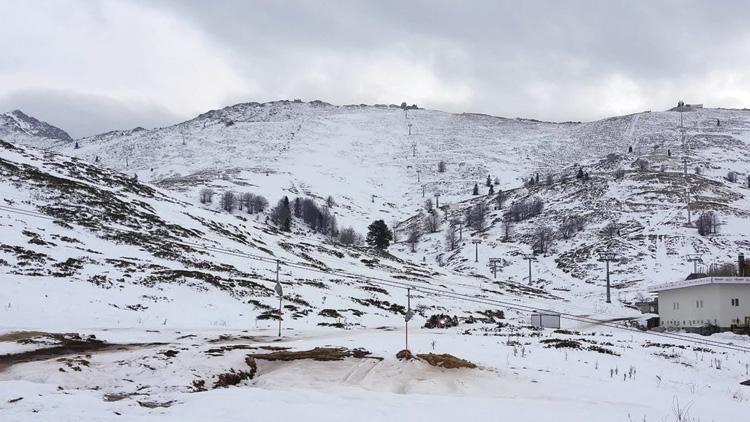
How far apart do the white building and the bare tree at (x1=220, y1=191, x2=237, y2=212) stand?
107147 millimetres

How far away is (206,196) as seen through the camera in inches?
5694

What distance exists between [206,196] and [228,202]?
8530 millimetres

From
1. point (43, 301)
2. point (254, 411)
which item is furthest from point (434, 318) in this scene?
point (254, 411)

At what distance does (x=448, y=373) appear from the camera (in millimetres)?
14852

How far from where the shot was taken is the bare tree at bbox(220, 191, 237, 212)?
138 meters

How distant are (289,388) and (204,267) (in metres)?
35.9

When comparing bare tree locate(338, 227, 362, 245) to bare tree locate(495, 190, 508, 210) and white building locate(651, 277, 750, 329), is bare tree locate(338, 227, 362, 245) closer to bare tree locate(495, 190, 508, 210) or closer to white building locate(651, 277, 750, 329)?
bare tree locate(495, 190, 508, 210)

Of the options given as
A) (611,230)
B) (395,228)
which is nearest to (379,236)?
(395,228)

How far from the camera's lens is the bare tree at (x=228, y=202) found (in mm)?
137875

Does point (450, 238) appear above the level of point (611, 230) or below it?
below

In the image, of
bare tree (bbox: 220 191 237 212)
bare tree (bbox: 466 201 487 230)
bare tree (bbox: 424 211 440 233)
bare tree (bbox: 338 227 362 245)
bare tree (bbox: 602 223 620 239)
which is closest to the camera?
bare tree (bbox: 602 223 620 239)

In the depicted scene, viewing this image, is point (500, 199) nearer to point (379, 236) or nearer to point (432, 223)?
point (432, 223)

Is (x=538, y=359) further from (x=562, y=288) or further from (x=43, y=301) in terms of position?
(x=562, y=288)

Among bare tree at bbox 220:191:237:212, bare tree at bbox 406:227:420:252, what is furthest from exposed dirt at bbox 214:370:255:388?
bare tree at bbox 220:191:237:212
